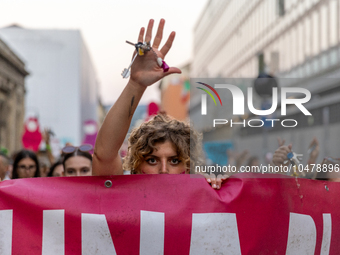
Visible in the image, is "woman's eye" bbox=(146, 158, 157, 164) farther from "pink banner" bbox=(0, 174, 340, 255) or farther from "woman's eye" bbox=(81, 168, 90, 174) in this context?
"woman's eye" bbox=(81, 168, 90, 174)

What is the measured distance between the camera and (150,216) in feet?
8.02

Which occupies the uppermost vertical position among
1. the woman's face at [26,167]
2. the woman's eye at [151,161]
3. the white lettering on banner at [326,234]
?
the woman's face at [26,167]

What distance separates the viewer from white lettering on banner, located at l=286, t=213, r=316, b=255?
2518 mm

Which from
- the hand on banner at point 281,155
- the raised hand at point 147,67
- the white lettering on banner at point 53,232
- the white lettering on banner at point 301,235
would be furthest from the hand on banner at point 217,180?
the white lettering on banner at point 53,232

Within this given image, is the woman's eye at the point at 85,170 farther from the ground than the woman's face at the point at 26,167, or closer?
closer

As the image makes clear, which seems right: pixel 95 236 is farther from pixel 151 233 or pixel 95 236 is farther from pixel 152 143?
pixel 152 143

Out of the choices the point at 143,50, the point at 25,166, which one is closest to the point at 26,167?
the point at 25,166

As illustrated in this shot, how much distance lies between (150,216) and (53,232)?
519 mm

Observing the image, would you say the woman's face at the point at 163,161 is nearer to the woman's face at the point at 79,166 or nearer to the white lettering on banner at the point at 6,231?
the white lettering on banner at the point at 6,231

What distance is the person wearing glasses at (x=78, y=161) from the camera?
3.96m

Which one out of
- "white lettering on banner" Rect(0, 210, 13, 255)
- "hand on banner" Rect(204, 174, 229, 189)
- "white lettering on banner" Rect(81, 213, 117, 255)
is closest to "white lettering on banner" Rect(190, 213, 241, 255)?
"hand on banner" Rect(204, 174, 229, 189)

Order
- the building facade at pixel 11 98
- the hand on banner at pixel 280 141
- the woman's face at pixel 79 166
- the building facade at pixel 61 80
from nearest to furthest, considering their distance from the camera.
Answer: the hand on banner at pixel 280 141 < the woman's face at pixel 79 166 < the building facade at pixel 61 80 < the building facade at pixel 11 98

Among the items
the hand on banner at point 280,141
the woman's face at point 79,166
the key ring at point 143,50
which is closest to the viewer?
the key ring at point 143,50

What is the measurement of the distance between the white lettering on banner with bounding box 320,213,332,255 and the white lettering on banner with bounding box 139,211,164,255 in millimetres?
950
